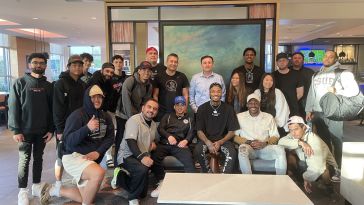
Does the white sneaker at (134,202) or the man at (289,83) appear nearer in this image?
the white sneaker at (134,202)

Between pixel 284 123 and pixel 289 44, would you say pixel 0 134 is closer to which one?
pixel 284 123

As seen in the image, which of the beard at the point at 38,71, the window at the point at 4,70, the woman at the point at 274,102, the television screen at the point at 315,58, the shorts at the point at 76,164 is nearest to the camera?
the shorts at the point at 76,164

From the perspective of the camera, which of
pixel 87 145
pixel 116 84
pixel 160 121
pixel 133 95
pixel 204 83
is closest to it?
pixel 87 145

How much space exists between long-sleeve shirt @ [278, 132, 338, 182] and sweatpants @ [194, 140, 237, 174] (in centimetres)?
62

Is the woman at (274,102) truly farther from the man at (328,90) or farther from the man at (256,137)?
the man at (328,90)

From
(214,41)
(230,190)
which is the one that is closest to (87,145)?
(230,190)

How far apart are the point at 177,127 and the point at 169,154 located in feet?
1.11

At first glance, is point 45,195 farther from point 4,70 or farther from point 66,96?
point 4,70

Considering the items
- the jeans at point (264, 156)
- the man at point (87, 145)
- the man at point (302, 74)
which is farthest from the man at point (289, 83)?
the man at point (87, 145)

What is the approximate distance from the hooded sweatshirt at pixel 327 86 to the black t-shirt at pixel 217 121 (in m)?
1.13

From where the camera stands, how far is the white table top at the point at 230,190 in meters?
1.84

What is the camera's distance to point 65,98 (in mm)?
3305

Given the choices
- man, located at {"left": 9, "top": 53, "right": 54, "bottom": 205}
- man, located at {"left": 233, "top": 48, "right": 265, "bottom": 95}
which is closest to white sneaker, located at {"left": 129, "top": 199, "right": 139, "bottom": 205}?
man, located at {"left": 9, "top": 53, "right": 54, "bottom": 205}

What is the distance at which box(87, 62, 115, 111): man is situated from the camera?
3.66 metres
